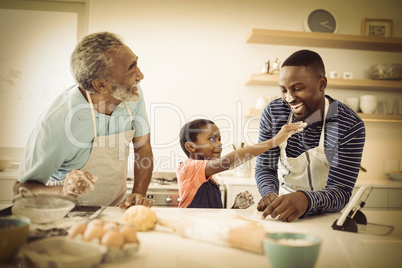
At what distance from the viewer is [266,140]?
1.59 meters

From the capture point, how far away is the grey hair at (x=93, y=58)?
136 centimetres

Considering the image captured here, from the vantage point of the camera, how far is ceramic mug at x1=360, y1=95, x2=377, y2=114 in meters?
3.03

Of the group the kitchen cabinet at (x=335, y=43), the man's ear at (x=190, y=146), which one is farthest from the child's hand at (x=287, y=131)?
the kitchen cabinet at (x=335, y=43)

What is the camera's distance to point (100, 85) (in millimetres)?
1403

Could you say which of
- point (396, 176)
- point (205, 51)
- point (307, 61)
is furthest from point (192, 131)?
point (396, 176)

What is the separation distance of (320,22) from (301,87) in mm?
2144

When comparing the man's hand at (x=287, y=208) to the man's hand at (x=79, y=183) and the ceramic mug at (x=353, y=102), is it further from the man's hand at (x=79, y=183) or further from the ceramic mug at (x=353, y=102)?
the ceramic mug at (x=353, y=102)

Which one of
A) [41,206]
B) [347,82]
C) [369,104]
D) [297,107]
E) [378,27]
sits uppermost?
[378,27]

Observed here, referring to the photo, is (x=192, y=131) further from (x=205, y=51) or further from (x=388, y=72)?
(x=388, y=72)

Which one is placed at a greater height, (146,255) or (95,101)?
(95,101)

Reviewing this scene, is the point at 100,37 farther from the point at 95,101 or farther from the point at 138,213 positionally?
the point at 138,213

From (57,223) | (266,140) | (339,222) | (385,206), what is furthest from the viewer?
(385,206)

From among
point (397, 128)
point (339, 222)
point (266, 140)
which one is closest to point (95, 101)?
point (266, 140)

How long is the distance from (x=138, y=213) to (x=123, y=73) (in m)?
0.69
